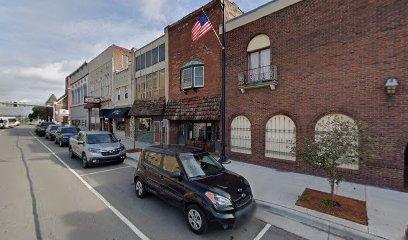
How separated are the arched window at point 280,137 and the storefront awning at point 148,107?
28.8ft

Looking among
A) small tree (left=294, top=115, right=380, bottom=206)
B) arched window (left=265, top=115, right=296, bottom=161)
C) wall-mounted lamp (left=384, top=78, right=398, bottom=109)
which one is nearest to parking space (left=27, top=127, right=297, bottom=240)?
small tree (left=294, top=115, right=380, bottom=206)

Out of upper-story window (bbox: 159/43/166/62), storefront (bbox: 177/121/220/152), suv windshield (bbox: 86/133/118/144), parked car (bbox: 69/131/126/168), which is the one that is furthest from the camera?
upper-story window (bbox: 159/43/166/62)

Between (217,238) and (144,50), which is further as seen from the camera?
(144,50)

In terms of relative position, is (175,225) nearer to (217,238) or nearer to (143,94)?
(217,238)

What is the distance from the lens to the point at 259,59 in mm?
10219

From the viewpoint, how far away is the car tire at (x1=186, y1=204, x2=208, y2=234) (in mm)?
4137

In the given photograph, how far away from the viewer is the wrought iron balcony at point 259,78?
9.39 metres

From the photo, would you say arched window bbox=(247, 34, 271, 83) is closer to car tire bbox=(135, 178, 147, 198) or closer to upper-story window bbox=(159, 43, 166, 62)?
car tire bbox=(135, 178, 147, 198)

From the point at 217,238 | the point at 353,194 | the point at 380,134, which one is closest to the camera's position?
the point at 217,238

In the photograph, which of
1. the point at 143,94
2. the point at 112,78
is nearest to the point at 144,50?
the point at 143,94

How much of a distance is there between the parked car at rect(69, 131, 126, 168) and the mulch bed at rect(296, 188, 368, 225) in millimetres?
8317

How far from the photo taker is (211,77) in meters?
12.6

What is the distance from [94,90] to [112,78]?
23.1 ft

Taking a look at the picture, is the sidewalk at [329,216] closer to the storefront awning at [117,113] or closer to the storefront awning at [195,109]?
the storefront awning at [195,109]
